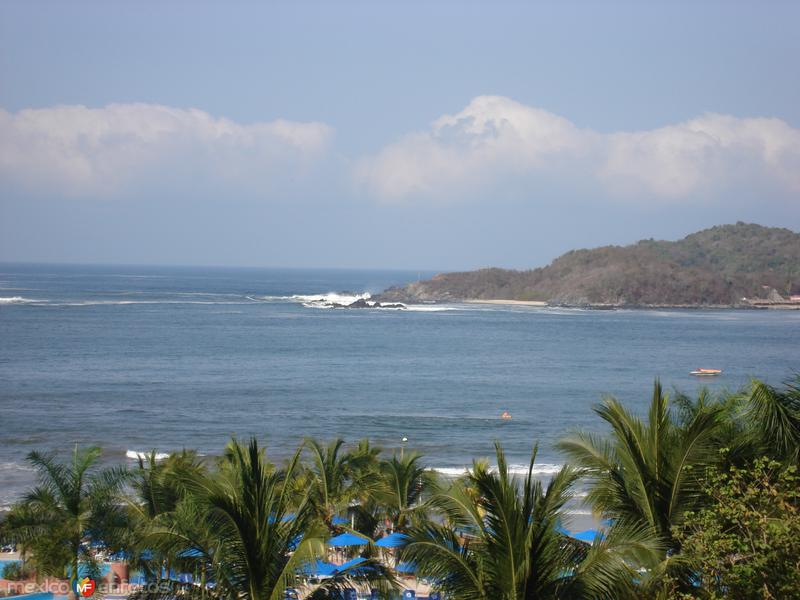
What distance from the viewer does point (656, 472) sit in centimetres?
1012

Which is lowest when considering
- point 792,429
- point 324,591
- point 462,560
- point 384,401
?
point 384,401

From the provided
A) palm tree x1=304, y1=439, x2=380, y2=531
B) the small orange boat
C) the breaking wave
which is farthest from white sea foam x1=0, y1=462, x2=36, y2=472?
the breaking wave

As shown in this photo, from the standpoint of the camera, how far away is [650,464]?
1016 centimetres

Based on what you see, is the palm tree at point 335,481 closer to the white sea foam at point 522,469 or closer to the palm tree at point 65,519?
the palm tree at point 65,519

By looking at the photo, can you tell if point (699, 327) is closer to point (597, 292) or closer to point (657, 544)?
point (597, 292)

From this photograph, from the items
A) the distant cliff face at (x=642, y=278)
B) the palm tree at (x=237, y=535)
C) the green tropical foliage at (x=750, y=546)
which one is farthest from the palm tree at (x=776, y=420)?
the distant cliff face at (x=642, y=278)

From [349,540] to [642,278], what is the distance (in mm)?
143275

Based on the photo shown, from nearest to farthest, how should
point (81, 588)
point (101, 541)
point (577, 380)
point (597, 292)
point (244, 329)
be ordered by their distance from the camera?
point (101, 541) → point (81, 588) → point (577, 380) → point (244, 329) → point (597, 292)

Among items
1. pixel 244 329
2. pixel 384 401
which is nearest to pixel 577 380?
pixel 384 401

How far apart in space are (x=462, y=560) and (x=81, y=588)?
8372 mm

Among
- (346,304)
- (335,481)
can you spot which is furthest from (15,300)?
(335,481)

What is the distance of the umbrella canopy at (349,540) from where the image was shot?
18094mm

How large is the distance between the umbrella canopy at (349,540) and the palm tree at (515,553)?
31.7ft

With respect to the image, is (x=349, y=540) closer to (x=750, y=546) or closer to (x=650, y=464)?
(x=650, y=464)
